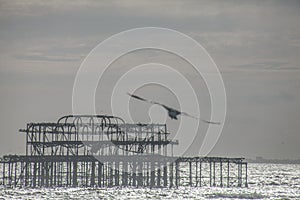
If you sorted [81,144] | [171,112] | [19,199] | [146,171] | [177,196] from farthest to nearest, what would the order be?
1. [146,171]
2. [81,144]
3. [177,196]
4. [19,199]
5. [171,112]

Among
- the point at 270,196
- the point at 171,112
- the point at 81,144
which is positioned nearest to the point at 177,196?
the point at 270,196

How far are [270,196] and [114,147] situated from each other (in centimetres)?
2642

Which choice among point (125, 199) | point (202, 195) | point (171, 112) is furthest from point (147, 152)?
point (171, 112)

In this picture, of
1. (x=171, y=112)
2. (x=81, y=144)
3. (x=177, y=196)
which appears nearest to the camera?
(x=171, y=112)

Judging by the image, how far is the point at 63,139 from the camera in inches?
4624

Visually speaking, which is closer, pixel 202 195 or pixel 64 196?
pixel 64 196

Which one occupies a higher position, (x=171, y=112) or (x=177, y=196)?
(x=171, y=112)

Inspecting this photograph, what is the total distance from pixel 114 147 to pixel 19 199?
32.4m

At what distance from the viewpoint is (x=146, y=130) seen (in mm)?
127312

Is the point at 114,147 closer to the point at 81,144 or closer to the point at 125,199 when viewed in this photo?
the point at 81,144

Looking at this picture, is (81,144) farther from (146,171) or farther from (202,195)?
(202,195)

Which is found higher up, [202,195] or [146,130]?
[146,130]

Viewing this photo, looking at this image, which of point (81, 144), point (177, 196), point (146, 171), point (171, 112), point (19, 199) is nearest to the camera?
point (171, 112)

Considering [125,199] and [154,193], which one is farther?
[154,193]
